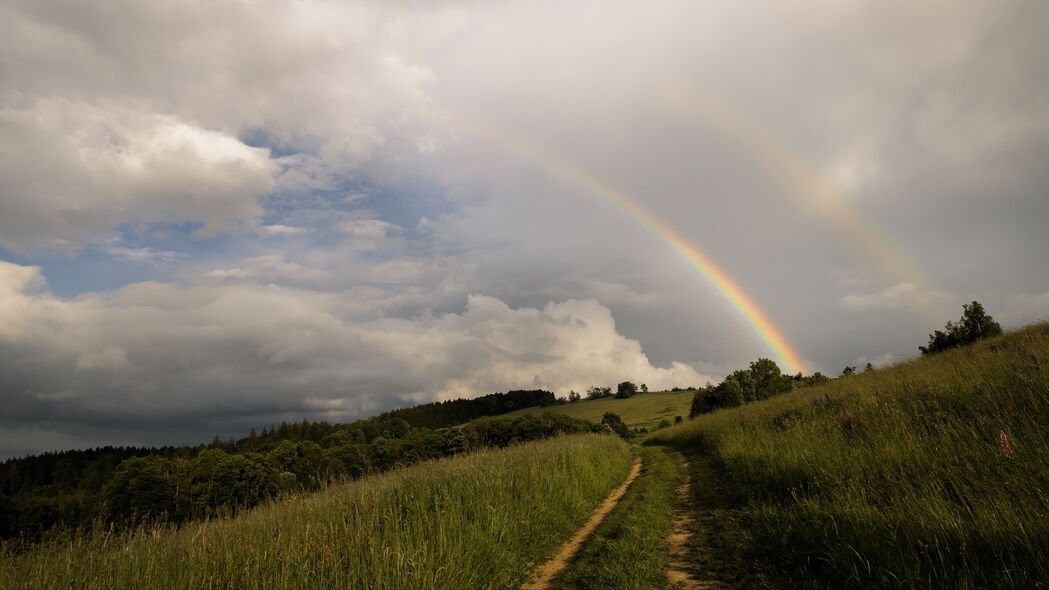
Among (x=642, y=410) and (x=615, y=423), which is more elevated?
(x=642, y=410)

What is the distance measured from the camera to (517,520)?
Result: 31.9 feet

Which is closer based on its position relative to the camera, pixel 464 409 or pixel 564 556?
pixel 564 556

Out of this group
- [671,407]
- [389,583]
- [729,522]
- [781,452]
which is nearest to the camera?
[389,583]

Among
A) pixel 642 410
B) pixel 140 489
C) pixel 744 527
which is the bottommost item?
pixel 642 410

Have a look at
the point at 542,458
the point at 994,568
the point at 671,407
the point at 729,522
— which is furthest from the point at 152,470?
the point at 671,407

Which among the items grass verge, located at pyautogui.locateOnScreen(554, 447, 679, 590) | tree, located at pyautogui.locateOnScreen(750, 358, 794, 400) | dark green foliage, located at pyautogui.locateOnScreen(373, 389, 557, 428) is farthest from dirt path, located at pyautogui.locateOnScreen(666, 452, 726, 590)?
dark green foliage, located at pyautogui.locateOnScreen(373, 389, 557, 428)

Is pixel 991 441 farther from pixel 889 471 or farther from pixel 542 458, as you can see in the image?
pixel 542 458

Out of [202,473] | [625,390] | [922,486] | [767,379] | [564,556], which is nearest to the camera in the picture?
[922,486]

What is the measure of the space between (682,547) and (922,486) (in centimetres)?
382

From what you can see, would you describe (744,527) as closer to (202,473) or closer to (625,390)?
(202,473)

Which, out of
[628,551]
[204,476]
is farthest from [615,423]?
[628,551]

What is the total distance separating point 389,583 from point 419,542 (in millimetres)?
1311

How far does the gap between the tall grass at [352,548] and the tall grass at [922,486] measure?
4292mm

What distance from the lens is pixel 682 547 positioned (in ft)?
27.8
